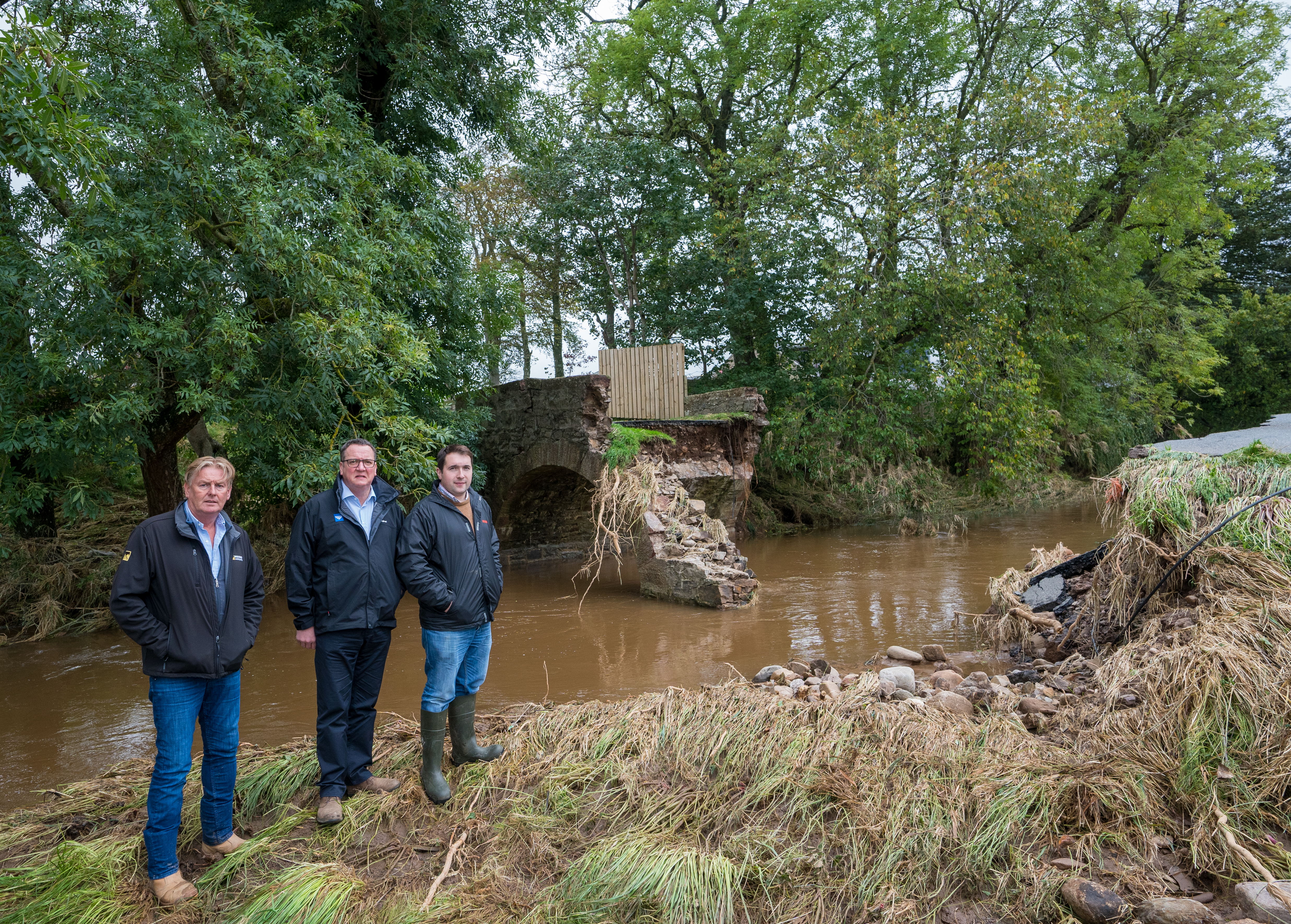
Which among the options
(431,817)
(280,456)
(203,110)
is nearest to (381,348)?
(280,456)

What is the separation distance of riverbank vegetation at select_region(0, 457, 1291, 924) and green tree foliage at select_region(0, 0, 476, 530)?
3370 millimetres

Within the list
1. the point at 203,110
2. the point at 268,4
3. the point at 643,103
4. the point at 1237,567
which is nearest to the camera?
the point at 1237,567

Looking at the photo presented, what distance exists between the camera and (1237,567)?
5.05 meters

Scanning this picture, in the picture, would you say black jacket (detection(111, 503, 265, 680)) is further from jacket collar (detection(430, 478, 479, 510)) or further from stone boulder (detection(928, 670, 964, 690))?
stone boulder (detection(928, 670, 964, 690))

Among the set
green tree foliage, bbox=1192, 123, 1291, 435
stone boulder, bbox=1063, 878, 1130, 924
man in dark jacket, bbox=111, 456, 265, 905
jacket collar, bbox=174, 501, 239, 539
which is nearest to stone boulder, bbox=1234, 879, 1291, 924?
stone boulder, bbox=1063, 878, 1130, 924

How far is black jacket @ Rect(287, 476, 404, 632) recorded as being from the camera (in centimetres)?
361

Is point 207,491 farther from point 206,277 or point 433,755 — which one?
point 206,277

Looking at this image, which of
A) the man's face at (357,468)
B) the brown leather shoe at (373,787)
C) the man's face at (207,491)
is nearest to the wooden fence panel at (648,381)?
the man's face at (357,468)

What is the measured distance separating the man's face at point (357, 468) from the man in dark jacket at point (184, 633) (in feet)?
→ 1.58

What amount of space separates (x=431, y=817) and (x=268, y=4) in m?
A: 9.14

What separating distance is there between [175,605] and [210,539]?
29 centimetres

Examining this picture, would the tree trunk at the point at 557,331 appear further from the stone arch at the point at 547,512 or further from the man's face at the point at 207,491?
the man's face at the point at 207,491

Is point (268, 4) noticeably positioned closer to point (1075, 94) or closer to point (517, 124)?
point (517, 124)

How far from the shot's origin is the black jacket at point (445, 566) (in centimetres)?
371
